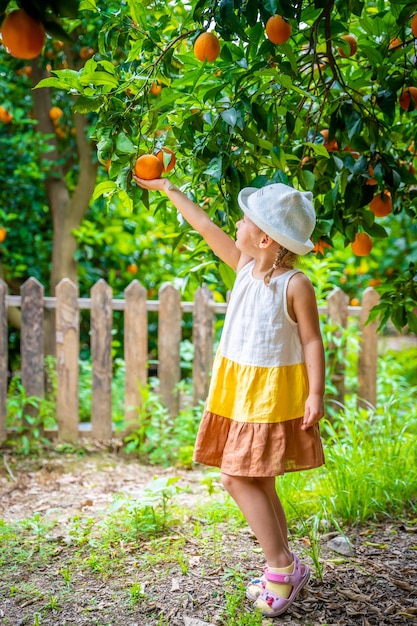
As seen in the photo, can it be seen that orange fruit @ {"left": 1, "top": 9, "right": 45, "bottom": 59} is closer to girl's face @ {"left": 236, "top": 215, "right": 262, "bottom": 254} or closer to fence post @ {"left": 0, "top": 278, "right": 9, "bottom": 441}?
girl's face @ {"left": 236, "top": 215, "right": 262, "bottom": 254}

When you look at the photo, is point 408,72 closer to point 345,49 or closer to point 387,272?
point 345,49

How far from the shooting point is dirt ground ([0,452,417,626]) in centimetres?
216

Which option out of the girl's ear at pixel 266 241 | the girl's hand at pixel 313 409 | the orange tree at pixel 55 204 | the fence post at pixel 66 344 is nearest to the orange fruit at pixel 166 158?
the girl's ear at pixel 266 241

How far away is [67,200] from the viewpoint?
536 centimetres

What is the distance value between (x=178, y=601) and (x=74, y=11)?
1867 mm

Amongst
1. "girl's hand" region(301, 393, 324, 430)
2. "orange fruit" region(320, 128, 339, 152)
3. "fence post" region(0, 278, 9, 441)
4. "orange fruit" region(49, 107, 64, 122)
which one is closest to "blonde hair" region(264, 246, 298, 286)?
"girl's hand" region(301, 393, 324, 430)

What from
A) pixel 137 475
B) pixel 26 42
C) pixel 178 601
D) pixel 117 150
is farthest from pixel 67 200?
pixel 26 42

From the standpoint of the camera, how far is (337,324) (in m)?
4.49

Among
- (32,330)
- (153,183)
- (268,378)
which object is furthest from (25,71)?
(268,378)

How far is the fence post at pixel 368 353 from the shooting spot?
176 inches

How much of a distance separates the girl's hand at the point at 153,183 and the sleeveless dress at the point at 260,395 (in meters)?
0.41

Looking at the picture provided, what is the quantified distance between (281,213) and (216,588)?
132 cm

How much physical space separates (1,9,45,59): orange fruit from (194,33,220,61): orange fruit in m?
0.86

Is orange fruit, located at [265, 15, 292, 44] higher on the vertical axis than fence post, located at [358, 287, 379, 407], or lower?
higher
